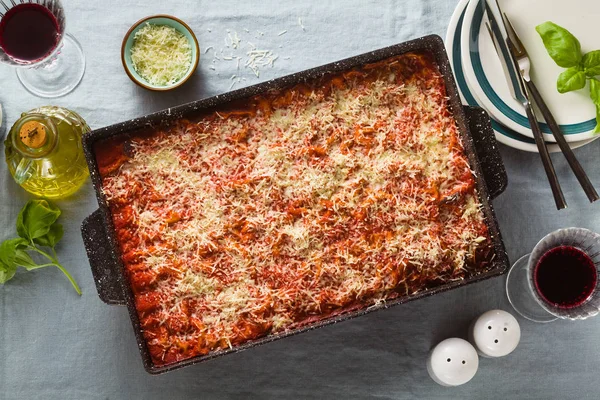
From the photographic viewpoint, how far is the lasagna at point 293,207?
203 cm

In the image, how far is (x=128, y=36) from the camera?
7.37 ft

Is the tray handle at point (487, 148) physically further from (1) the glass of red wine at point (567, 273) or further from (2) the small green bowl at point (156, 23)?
(2) the small green bowl at point (156, 23)

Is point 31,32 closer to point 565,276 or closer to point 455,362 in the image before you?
point 455,362

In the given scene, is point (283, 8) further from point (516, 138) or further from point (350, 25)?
point (516, 138)

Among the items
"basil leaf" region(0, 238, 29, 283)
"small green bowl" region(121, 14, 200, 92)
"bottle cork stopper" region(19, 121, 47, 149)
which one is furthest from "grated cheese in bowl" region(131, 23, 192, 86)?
"basil leaf" region(0, 238, 29, 283)

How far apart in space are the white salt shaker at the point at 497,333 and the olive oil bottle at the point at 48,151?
59.5 inches

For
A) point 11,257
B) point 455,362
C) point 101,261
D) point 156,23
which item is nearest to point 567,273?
point 455,362

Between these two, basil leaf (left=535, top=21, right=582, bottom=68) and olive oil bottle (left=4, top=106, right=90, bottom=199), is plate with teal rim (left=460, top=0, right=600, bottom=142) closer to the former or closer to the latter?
basil leaf (left=535, top=21, right=582, bottom=68)

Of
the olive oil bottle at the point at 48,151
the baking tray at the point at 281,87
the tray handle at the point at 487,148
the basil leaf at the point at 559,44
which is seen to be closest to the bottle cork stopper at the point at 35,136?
the olive oil bottle at the point at 48,151

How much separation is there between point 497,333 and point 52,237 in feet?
5.26

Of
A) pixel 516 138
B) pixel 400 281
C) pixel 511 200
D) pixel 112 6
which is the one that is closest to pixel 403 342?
pixel 400 281

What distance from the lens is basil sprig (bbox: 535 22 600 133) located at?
2162mm

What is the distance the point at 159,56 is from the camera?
229 centimetres

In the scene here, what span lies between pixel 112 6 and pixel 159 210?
875 millimetres
